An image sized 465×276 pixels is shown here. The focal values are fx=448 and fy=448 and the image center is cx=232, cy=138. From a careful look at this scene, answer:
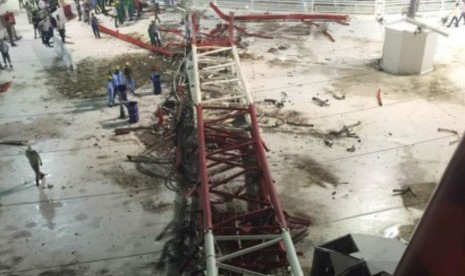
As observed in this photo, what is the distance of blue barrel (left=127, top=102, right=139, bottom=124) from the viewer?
16406 millimetres

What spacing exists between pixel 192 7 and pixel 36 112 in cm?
1721

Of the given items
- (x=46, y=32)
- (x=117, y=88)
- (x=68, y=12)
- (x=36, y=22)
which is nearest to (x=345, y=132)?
(x=117, y=88)

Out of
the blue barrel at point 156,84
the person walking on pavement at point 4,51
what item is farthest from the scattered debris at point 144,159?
the person walking on pavement at point 4,51

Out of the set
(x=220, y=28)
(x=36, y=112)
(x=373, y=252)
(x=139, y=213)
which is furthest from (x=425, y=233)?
(x=220, y=28)

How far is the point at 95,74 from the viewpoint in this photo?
70.1 ft

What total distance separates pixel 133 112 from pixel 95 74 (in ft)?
19.8

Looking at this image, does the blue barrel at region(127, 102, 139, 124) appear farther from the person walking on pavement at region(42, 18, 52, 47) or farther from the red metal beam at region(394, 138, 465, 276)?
the red metal beam at region(394, 138, 465, 276)

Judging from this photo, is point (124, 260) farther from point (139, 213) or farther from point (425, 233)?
point (425, 233)

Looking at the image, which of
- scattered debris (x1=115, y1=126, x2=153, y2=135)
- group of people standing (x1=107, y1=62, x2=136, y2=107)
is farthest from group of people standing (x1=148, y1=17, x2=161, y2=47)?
scattered debris (x1=115, y1=126, x2=153, y2=135)

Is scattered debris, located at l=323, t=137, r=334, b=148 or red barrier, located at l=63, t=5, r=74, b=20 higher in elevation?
red barrier, located at l=63, t=5, r=74, b=20

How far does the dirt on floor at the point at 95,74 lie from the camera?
19656 millimetres

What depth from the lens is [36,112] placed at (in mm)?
17797

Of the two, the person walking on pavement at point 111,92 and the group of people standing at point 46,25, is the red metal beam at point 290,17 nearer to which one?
the group of people standing at point 46,25

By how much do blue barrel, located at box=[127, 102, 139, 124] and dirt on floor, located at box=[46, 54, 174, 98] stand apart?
3.25 meters
